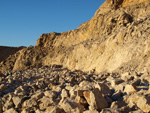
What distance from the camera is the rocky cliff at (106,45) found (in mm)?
8492

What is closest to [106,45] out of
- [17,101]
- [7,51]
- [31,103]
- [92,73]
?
[92,73]

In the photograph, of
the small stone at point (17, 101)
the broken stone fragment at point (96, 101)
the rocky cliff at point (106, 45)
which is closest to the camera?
the broken stone fragment at point (96, 101)

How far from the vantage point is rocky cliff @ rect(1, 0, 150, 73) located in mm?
8492

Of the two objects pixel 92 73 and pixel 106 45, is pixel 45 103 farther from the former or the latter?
pixel 106 45

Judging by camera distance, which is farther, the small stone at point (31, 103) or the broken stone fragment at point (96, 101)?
the small stone at point (31, 103)

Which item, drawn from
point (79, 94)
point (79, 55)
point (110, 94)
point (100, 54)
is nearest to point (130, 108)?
point (110, 94)

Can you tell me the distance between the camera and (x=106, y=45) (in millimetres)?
11609

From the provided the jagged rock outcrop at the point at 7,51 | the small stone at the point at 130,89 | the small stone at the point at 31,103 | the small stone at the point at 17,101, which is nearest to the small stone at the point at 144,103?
the small stone at the point at 130,89

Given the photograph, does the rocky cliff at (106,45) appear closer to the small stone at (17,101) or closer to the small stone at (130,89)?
the small stone at (130,89)

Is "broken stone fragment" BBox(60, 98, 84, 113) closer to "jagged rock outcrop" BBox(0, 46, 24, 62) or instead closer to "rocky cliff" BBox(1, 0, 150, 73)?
"rocky cliff" BBox(1, 0, 150, 73)

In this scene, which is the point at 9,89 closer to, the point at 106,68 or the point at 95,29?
the point at 106,68

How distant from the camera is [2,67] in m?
23.4

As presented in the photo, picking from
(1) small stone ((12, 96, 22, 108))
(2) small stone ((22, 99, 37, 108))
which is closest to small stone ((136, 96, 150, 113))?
(2) small stone ((22, 99, 37, 108))

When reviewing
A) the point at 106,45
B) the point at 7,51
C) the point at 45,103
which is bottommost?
the point at 45,103
